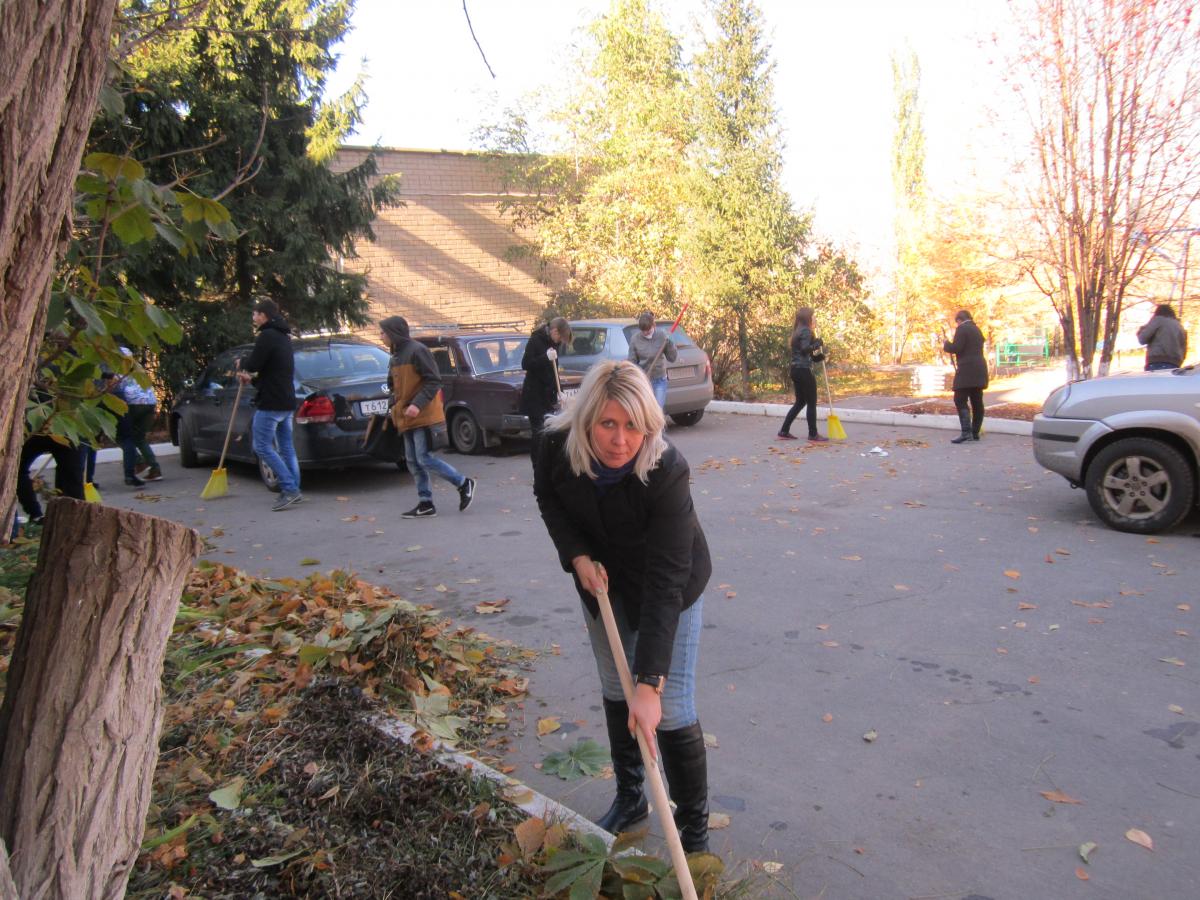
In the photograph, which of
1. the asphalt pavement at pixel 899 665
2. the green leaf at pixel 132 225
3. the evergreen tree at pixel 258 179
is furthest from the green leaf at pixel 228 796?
the evergreen tree at pixel 258 179

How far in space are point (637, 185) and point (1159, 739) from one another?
18.9 metres

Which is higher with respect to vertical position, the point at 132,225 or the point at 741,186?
the point at 741,186

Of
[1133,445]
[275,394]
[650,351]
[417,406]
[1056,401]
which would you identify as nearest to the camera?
[1133,445]

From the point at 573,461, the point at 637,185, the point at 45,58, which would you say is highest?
the point at 637,185

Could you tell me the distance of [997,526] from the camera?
7.68 meters

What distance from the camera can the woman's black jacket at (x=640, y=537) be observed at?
2881 millimetres

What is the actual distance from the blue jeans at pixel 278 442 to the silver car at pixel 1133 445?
23.4 ft

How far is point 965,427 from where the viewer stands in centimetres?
1192

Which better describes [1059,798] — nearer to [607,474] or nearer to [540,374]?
[607,474]

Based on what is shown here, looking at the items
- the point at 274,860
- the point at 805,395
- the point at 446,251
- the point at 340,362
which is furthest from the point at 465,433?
the point at 446,251

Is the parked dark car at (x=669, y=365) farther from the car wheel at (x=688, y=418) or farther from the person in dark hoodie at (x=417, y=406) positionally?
the person in dark hoodie at (x=417, y=406)

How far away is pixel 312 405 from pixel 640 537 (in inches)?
310

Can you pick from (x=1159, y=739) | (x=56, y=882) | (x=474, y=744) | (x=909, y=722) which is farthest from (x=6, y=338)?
(x=1159, y=739)

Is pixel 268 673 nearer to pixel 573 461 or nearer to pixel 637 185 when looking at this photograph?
pixel 573 461
